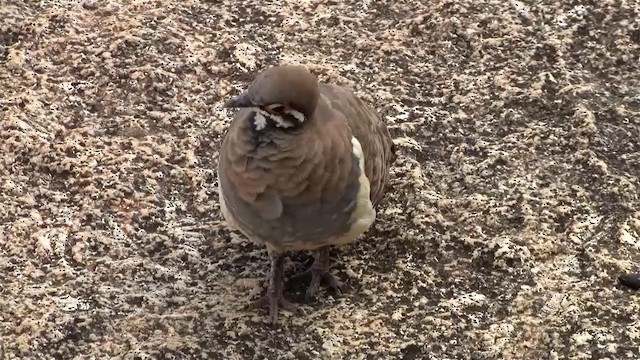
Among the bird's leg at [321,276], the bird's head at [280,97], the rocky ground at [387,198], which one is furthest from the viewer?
the bird's leg at [321,276]

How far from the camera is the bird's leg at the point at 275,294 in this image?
295cm

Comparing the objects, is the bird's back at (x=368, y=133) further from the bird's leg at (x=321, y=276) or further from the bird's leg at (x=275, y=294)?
the bird's leg at (x=275, y=294)

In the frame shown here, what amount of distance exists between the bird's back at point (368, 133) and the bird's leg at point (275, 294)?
0.36m

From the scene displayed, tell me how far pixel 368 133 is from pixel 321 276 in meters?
0.50

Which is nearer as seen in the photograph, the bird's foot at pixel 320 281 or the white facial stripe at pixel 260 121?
the white facial stripe at pixel 260 121

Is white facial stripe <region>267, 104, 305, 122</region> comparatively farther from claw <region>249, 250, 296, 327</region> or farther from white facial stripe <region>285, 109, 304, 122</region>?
claw <region>249, 250, 296, 327</region>

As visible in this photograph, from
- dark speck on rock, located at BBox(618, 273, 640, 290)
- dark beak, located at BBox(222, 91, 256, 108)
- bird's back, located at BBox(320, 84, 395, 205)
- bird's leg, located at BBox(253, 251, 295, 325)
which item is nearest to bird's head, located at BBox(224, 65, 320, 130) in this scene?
dark beak, located at BBox(222, 91, 256, 108)

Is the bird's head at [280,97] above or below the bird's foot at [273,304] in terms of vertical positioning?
above

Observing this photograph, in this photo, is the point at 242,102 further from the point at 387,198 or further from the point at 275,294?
the point at 387,198

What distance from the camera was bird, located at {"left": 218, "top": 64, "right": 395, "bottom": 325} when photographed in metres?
2.63

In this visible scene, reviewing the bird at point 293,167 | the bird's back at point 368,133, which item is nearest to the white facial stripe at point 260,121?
the bird at point 293,167

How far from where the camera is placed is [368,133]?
Answer: 2.98m

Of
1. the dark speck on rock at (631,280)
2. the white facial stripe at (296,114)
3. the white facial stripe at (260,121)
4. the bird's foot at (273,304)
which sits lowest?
the bird's foot at (273,304)

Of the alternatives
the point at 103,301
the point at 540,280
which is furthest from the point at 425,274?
the point at 103,301
